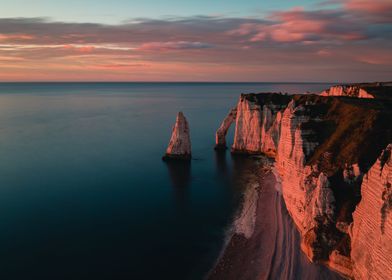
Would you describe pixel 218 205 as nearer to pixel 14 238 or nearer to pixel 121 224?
pixel 121 224

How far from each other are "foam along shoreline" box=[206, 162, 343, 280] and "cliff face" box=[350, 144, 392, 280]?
13.2 ft

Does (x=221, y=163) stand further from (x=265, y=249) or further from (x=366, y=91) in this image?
(x=265, y=249)

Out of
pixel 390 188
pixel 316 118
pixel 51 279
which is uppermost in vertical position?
pixel 316 118

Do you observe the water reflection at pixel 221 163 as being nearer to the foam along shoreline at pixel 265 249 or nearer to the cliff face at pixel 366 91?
the foam along shoreline at pixel 265 249

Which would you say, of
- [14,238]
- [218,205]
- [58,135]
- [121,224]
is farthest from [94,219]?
[58,135]

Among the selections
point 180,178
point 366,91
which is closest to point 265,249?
point 180,178

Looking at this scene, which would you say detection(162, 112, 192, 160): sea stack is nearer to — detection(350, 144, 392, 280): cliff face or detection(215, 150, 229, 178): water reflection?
detection(215, 150, 229, 178): water reflection

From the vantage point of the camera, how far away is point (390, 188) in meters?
23.4

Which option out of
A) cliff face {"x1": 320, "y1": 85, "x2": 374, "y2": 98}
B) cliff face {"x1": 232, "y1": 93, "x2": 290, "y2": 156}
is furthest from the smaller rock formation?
cliff face {"x1": 320, "y1": 85, "x2": 374, "y2": 98}

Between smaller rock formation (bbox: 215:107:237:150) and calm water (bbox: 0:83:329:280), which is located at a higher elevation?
smaller rock formation (bbox: 215:107:237:150)

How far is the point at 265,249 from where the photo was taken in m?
36.4

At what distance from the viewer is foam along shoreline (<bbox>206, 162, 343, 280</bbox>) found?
31.7m

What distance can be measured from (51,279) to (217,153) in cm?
5369

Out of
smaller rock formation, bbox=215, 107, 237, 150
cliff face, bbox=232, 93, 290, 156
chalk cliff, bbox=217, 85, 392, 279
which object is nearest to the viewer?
chalk cliff, bbox=217, 85, 392, 279
